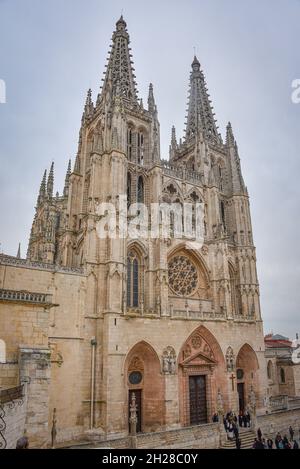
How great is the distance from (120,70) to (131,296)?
63.3 feet

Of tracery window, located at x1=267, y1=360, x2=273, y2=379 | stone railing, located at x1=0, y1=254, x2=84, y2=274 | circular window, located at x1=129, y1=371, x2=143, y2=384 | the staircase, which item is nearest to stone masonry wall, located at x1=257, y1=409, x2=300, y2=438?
the staircase

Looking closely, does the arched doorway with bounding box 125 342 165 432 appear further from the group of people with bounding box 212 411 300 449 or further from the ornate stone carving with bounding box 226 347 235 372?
the ornate stone carving with bounding box 226 347 235 372

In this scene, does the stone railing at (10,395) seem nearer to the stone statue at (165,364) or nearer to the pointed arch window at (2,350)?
the pointed arch window at (2,350)

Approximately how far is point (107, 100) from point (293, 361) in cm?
2812

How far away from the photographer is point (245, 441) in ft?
57.6

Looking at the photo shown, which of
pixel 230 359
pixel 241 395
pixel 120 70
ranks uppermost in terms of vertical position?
pixel 120 70

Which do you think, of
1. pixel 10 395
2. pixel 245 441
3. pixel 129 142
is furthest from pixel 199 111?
pixel 10 395

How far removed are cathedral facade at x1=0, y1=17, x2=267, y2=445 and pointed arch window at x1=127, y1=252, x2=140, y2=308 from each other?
9 cm

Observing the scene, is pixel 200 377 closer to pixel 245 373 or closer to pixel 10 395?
pixel 245 373

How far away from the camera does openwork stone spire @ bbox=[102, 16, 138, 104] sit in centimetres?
2673

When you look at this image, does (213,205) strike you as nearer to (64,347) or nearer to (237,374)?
(237,374)

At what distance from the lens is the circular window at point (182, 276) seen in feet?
78.7
